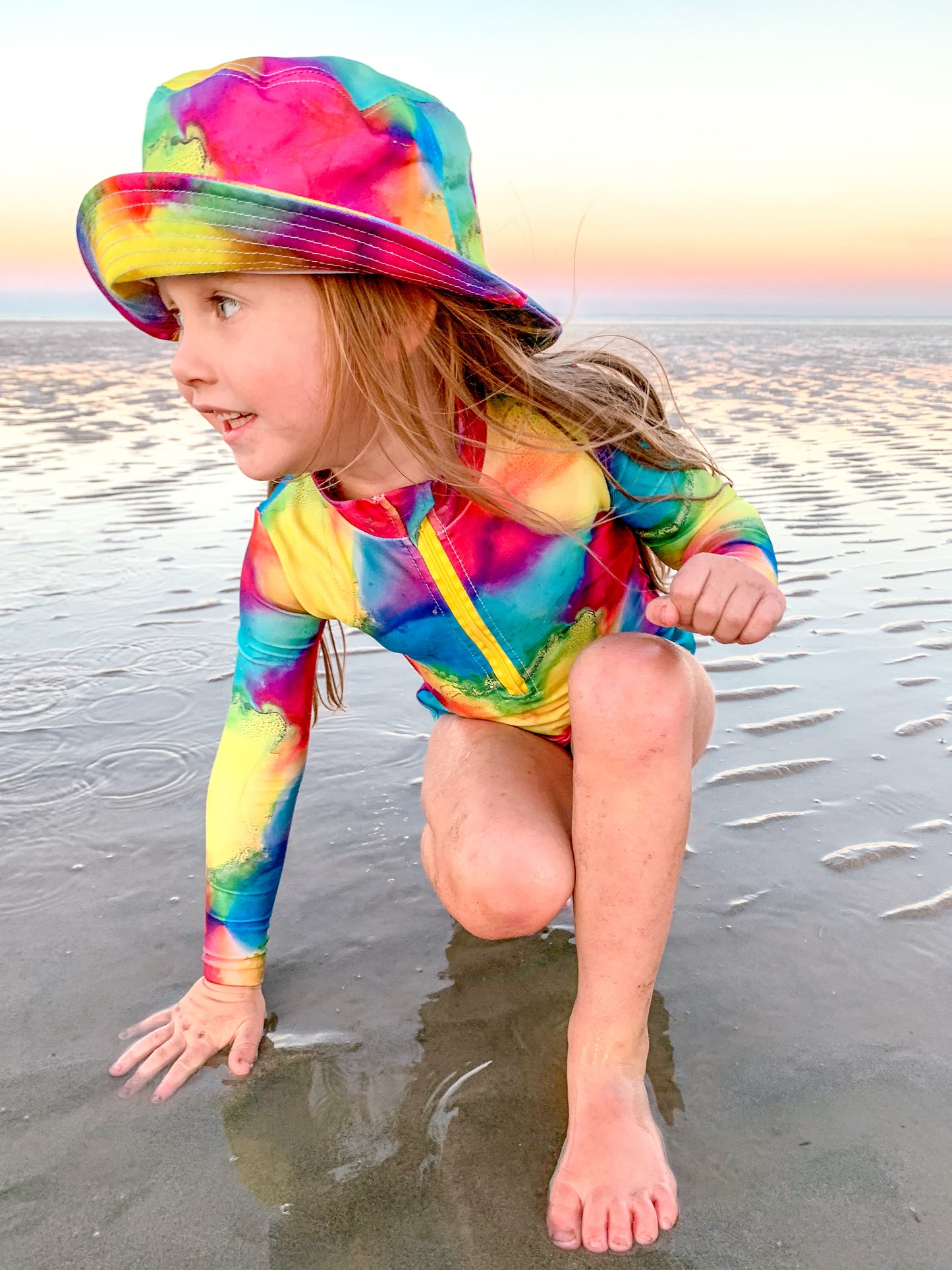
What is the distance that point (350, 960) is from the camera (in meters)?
2.29

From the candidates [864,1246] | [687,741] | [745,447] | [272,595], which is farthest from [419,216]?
[745,447]

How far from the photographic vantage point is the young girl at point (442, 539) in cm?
173

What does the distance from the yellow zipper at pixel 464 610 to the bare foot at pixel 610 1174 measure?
752mm

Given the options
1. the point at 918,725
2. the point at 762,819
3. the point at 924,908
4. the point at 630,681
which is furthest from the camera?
the point at 918,725

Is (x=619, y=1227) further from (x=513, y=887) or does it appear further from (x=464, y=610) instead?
(x=464, y=610)

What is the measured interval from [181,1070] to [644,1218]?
837mm

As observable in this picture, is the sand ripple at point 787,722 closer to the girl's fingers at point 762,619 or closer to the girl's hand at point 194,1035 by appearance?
the girl's fingers at point 762,619

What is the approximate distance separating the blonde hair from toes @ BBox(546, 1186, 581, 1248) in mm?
1111

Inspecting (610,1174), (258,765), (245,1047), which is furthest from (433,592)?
(610,1174)

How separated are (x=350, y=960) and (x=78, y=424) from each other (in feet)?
26.2

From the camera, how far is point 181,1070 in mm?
1964

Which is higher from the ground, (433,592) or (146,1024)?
(433,592)

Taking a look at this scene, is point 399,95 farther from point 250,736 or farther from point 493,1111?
point 493,1111

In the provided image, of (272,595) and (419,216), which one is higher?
(419,216)
